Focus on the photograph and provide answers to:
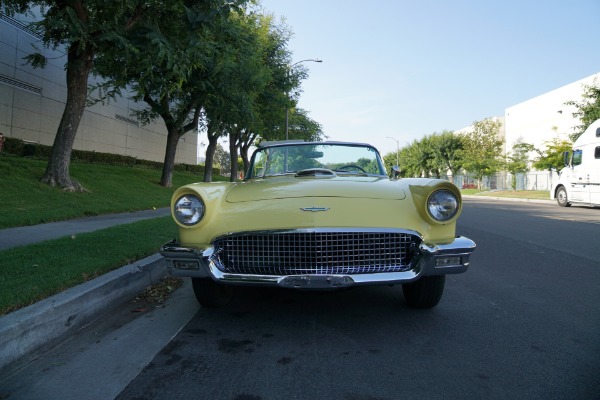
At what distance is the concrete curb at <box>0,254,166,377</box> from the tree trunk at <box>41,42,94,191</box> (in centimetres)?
874

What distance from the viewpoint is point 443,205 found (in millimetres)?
3223

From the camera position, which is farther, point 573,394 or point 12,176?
point 12,176

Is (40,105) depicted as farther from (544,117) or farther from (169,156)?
(544,117)

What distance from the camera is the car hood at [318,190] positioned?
3.32m

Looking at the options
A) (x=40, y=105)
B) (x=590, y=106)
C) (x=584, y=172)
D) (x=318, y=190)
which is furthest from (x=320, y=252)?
(x=590, y=106)

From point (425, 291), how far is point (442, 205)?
78 centimetres

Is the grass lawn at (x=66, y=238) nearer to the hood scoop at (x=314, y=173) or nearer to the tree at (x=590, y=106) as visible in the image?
the hood scoop at (x=314, y=173)

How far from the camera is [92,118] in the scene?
919 inches

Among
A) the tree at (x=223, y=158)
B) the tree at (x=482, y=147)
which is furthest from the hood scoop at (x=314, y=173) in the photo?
the tree at (x=223, y=158)

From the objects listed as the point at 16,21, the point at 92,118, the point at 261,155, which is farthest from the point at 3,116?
the point at 261,155

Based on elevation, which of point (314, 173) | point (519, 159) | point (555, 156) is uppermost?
point (519, 159)

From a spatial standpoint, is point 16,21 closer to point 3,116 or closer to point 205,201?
point 3,116

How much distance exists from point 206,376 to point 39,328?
127cm

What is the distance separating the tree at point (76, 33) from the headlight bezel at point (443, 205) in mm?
8524
